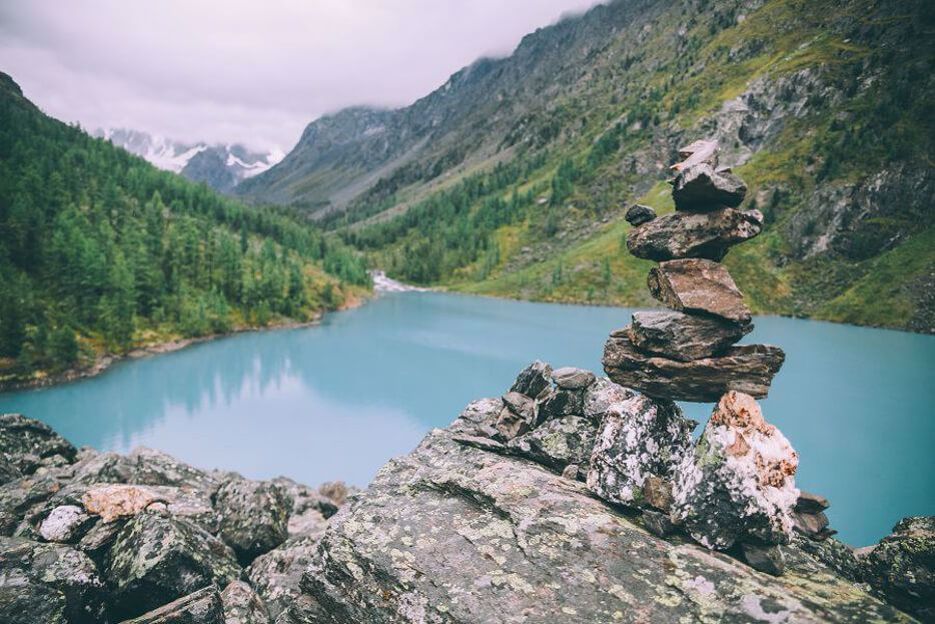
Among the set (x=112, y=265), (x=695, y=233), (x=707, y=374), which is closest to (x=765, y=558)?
(x=707, y=374)

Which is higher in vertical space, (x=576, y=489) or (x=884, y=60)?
(x=884, y=60)

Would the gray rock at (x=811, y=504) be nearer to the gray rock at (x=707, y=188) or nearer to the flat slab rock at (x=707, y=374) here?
the flat slab rock at (x=707, y=374)

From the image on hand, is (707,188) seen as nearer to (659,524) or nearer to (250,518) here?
(659,524)

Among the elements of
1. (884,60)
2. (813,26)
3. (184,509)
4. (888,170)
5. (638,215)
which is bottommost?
(184,509)

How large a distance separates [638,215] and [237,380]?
71462mm

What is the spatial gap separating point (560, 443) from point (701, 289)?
16.5ft

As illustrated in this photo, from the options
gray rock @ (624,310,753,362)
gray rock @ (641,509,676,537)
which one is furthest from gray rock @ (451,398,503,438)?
gray rock @ (641,509,676,537)

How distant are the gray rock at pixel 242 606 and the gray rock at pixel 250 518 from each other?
3235 millimetres

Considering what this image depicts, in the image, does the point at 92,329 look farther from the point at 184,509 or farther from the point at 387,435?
the point at 184,509

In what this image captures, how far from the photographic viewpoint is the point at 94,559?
10.5 metres

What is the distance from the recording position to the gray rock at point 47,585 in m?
8.30

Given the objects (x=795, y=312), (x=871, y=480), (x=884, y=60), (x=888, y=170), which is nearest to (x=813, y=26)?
(x=884, y=60)

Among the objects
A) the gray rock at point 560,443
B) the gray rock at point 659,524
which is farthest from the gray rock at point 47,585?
the gray rock at point 659,524

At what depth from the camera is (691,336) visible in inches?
415
